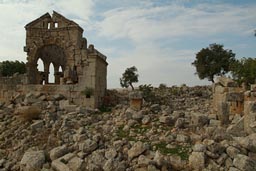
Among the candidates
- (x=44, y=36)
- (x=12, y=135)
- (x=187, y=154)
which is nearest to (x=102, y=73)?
(x=44, y=36)

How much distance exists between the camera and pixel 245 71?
2266 centimetres

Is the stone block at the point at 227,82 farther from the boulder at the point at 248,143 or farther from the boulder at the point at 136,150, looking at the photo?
the boulder at the point at 136,150

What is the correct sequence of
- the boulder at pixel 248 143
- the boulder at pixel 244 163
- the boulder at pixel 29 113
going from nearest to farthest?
the boulder at pixel 244 163, the boulder at pixel 248 143, the boulder at pixel 29 113

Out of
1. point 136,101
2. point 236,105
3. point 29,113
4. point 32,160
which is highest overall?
point 136,101

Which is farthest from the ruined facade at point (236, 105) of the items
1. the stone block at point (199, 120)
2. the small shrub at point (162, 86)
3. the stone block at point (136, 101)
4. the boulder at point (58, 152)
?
the small shrub at point (162, 86)

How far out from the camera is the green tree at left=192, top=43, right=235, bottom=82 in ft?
102

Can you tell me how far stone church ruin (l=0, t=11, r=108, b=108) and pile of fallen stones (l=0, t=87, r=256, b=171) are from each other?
1.17m

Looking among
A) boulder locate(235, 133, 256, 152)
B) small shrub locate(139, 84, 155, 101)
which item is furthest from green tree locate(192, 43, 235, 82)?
boulder locate(235, 133, 256, 152)

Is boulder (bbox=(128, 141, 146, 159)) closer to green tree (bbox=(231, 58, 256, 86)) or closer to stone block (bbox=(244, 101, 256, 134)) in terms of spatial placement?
stone block (bbox=(244, 101, 256, 134))

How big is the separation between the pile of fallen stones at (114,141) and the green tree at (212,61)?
20.3m

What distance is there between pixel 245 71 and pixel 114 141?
1704cm

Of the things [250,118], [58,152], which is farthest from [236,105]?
[58,152]

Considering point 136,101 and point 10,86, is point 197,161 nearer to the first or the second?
point 136,101

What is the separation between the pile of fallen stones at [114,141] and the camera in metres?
7.30
